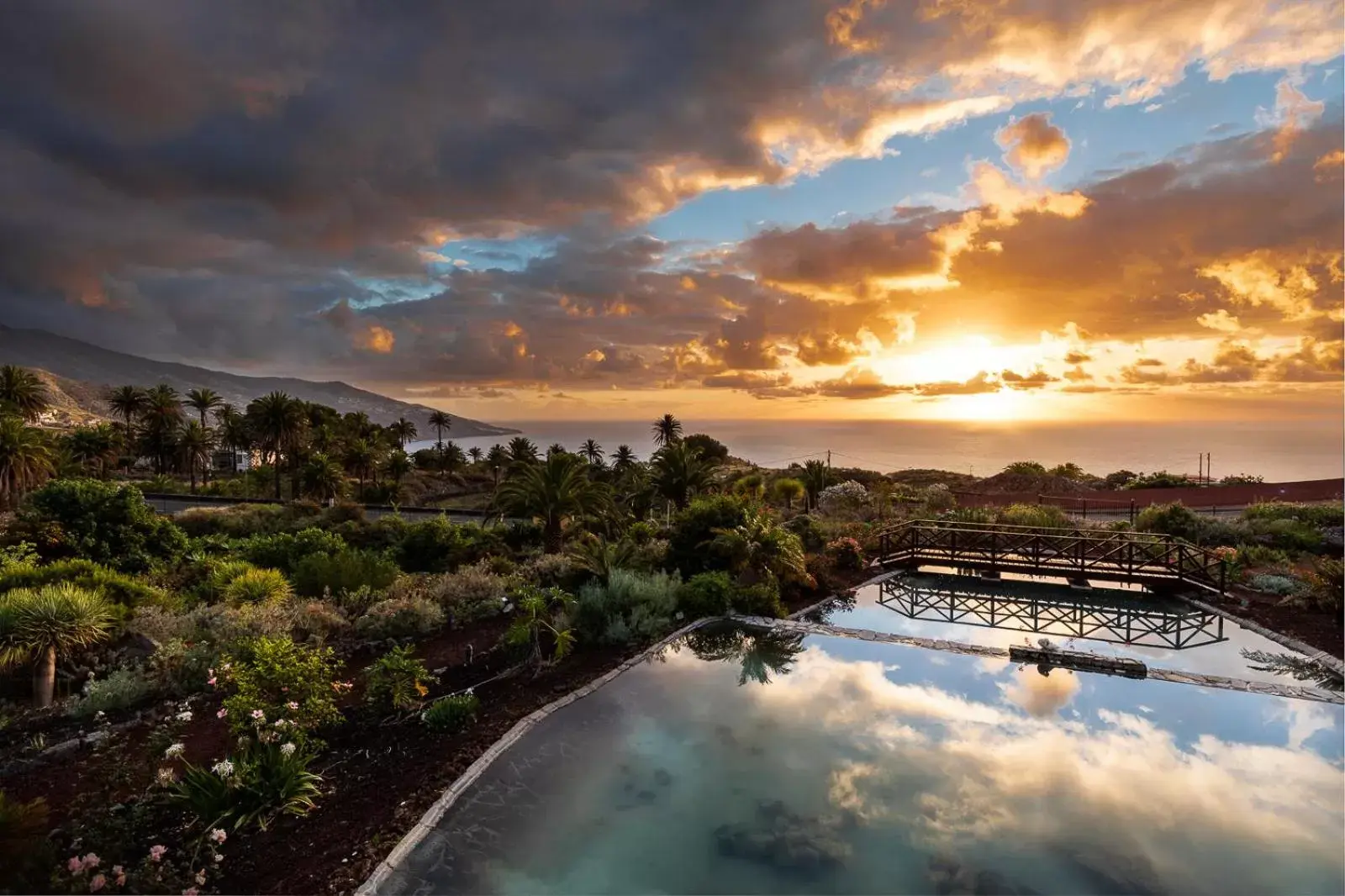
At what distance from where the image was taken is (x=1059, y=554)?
16.7m

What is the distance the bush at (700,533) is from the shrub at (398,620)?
19.2 ft

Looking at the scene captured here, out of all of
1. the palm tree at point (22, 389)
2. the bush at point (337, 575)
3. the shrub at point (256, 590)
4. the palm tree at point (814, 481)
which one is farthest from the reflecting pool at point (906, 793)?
the palm tree at point (22, 389)

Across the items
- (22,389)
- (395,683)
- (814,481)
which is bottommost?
(395,683)

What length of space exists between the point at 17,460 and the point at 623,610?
25.0 meters

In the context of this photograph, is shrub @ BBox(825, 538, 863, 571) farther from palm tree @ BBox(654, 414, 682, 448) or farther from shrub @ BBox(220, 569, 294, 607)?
palm tree @ BBox(654, 414, 682, 448)

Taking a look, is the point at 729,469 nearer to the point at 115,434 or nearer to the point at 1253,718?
the point at 1253,718

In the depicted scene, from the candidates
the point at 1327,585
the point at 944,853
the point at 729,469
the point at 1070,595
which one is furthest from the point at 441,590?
the point at 729,469

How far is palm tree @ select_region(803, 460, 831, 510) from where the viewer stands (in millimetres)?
→ 35250

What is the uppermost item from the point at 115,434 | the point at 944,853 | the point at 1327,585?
the point at 115,434

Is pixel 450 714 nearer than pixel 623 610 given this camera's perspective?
Yes

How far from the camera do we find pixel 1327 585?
487 inches

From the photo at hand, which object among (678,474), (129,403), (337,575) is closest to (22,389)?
(129,403)

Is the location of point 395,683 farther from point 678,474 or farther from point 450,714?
point 678,474

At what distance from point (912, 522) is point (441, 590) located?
13.6m
